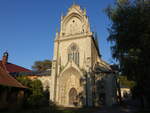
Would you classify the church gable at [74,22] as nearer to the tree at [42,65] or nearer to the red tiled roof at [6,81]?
the red tiled roof at [6,81]

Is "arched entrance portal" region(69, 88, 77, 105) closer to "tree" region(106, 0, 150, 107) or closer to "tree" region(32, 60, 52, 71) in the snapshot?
"tree" region(106, 0, 150, 107)

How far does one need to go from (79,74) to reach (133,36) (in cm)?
1623

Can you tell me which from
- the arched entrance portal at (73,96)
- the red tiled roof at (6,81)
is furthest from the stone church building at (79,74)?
the red tiled roof at (6,81)

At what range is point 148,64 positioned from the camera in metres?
12.6

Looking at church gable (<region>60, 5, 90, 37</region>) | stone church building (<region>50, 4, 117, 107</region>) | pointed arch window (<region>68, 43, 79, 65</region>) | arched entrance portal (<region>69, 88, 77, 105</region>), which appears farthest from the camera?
church gable (<region>60, 5, 90, 37</region>)

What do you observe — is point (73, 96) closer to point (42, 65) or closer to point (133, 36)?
point (133, 36)

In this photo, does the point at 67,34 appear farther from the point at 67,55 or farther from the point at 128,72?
the point at 128,72

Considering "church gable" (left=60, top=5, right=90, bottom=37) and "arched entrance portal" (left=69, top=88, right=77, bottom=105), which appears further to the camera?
"church gable" (left=60, top=5, right=90, bottom=37)

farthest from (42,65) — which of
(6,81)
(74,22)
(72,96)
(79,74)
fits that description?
(6,81)

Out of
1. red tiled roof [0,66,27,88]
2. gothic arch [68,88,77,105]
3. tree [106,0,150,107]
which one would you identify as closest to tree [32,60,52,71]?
gothic arch [68,88,77,105]

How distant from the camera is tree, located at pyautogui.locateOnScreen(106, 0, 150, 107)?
12.3 meters

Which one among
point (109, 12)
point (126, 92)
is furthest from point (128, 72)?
point (126, 92)

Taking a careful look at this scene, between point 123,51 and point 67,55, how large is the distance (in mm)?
18022

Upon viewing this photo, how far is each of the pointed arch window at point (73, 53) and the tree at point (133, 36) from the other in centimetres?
1554
